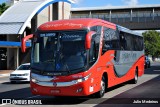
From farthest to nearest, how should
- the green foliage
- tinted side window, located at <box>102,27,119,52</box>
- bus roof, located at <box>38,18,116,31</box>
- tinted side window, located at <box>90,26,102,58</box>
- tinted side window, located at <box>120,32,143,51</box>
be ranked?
the green foliage, tinted side window, located at <box>120,32,143,51</box>, tinted side window, located at <box>102,27,119,52</box>, tinted side window, located at <box>90,26,102,58</box>, bus roof, located at <box>38,18,116,31</box>

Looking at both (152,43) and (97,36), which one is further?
(152,43)

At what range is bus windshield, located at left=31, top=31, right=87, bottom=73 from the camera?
12.0 meters

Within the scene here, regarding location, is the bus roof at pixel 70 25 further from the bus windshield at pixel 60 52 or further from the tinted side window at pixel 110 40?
the tinted side window at pixel 110 40

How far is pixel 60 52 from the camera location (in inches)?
482

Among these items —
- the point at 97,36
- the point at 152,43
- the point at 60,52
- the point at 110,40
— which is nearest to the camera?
the point at 60,52

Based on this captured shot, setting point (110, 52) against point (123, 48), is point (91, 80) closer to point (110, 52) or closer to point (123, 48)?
point (110, 52)

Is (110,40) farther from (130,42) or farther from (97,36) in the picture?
(130,42)

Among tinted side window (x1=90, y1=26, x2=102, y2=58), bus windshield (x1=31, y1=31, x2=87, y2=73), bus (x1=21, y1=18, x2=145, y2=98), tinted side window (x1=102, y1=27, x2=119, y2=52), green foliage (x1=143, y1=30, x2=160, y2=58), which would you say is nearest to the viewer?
bus (x1=21, y1=18, x2=145, y2=98)

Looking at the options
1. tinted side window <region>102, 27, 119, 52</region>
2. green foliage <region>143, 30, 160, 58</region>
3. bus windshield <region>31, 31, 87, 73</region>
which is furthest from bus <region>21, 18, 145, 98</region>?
green foliage <region>143, 30, 160, 58</region>

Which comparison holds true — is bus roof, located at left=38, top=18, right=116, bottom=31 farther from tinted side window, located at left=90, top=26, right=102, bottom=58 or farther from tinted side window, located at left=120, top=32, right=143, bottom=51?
tinted side window, located at left=120, top=32, right=143, bottom=51

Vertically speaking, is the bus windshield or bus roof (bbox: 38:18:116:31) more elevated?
bus roof (bbox: 38:18:116:31)

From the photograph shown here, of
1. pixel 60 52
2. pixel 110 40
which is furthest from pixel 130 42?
pixel 60 52

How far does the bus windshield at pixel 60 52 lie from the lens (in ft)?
39.5

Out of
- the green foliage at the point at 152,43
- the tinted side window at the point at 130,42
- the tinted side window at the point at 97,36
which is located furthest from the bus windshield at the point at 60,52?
the green foliage at the point at 152,43
